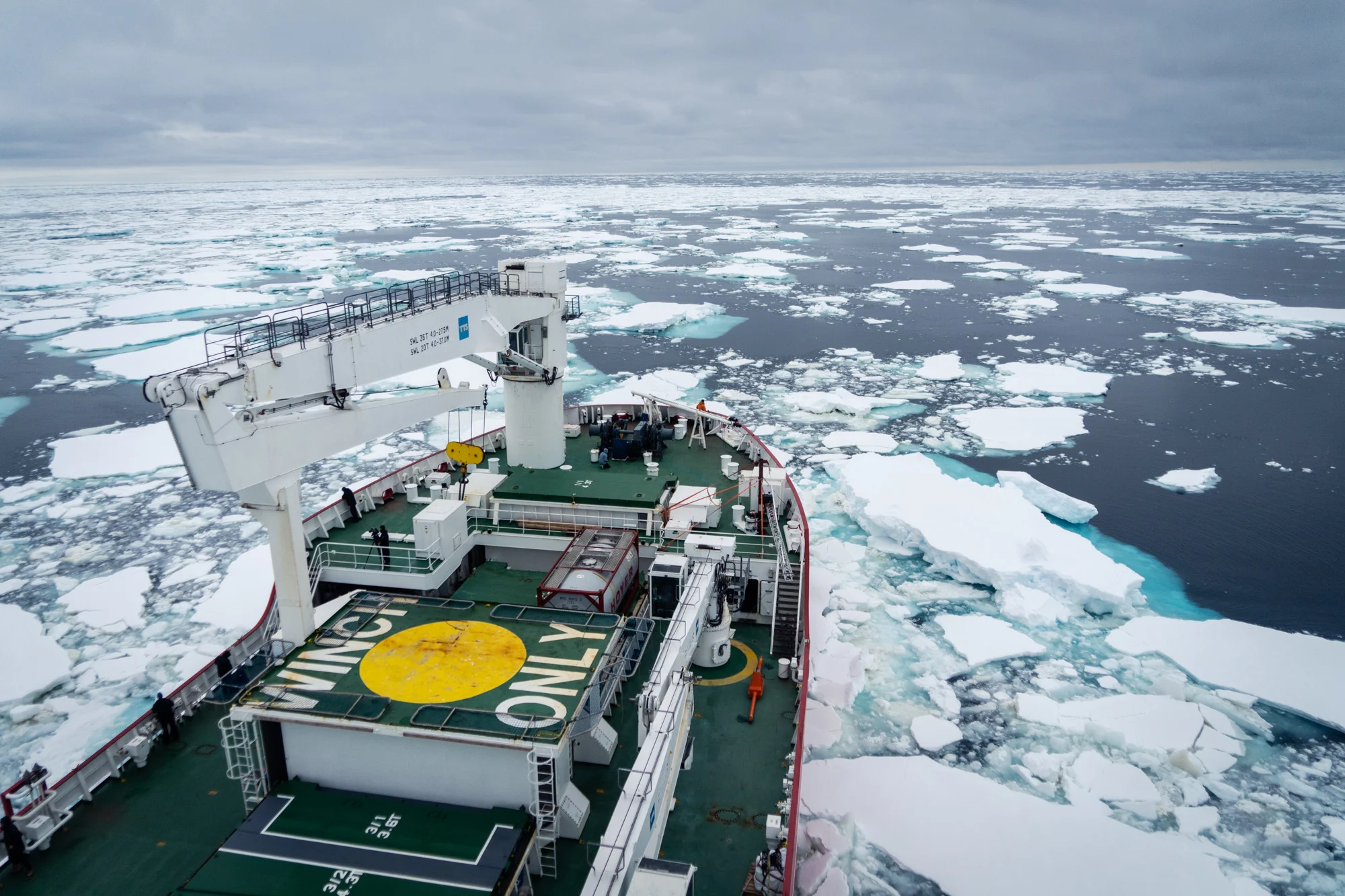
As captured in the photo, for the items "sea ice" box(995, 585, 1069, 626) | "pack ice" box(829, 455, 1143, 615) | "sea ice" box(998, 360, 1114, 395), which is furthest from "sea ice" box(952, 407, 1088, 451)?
"sea ice" box(995, 585, 1069, 626)

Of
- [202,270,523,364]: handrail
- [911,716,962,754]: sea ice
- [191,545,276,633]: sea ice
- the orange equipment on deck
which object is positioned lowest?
[911,716,962,754]: sea ice

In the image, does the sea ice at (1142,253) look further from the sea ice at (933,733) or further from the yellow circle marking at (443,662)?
the yellow circle marking at (443,662)

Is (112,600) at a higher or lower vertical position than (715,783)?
lower

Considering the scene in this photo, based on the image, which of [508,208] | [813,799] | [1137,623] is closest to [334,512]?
[813,799]

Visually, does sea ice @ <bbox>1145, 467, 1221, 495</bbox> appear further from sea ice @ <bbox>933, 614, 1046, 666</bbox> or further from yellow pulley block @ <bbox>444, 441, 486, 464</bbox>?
yellow pulley block @ <bbox>444, 441, 486, 464</bbox>

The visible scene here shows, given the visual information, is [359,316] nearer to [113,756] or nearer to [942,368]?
[113,756]

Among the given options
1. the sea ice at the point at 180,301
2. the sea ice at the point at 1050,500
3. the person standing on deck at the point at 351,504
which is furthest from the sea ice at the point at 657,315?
the person standing on deck at the point at 351,504

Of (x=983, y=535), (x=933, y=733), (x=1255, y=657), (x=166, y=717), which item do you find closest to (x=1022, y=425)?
(x=983, y=535)
